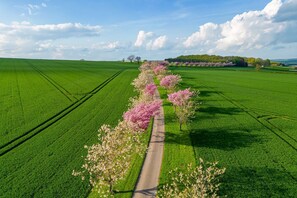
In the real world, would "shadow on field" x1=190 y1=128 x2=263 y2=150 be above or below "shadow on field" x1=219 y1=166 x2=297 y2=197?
above

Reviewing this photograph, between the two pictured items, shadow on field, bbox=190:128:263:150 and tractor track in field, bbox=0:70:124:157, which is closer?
tractor track in field, bbox=0:70:124:157

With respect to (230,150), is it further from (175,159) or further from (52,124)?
(52,124)

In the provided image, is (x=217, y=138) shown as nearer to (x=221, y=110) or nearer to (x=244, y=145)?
(x=244, y=145)

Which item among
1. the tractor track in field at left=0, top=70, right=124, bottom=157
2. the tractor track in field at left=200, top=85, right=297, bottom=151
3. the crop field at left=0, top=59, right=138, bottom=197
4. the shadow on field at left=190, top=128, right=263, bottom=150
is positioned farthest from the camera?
the tractor track in field at left=200, top=85, right=297, bottom=151

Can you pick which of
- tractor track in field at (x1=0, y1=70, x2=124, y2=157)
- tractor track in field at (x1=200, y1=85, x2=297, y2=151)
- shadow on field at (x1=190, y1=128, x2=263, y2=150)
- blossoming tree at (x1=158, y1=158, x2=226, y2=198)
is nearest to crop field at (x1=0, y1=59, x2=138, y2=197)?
tractor track in field at (x1=0, y1=70, x2=124, y2=157)

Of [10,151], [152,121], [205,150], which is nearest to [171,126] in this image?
[152,121]

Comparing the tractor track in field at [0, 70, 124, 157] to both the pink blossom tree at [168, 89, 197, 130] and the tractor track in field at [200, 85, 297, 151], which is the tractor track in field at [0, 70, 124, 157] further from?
the tractor track in field at [200, 85, 297, 151]

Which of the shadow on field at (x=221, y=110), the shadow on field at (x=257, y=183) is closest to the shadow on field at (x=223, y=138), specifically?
the shadow on field at (x=257, y=183)

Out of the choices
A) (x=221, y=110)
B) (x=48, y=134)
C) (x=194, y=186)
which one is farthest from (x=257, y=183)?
(x=221, y=110)
